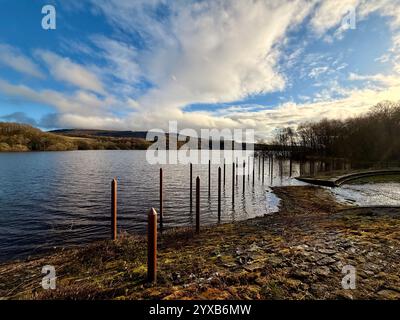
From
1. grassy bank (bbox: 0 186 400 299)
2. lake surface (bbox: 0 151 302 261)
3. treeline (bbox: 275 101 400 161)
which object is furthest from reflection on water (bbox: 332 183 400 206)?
treeline (bbox: 275 101 400 161)

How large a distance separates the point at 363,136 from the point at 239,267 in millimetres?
65594

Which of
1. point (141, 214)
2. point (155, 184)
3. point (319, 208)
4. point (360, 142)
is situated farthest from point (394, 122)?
point (141, 214)

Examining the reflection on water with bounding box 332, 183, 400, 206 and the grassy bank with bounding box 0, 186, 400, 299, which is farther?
the reflection on water with bounding box 332, 183, 400, 206

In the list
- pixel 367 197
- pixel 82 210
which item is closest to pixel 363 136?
pixel 367 197

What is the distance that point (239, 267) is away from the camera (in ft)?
16.7

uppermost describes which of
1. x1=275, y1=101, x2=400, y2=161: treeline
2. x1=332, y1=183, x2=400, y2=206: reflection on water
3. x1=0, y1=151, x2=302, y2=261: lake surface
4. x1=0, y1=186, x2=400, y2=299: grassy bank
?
x1=275, y1=101, x2=400, y2=161: treeline

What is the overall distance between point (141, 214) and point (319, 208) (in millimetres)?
12913

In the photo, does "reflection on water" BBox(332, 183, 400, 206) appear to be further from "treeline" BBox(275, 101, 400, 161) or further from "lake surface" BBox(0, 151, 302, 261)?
"treeline" BBox(275, 101, 400, 161)

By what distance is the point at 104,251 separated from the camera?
278 inches

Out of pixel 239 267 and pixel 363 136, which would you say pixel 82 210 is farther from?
pixel 363 136

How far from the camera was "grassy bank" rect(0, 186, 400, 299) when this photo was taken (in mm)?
4066

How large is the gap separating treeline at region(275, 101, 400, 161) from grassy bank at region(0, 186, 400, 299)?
56222mm
